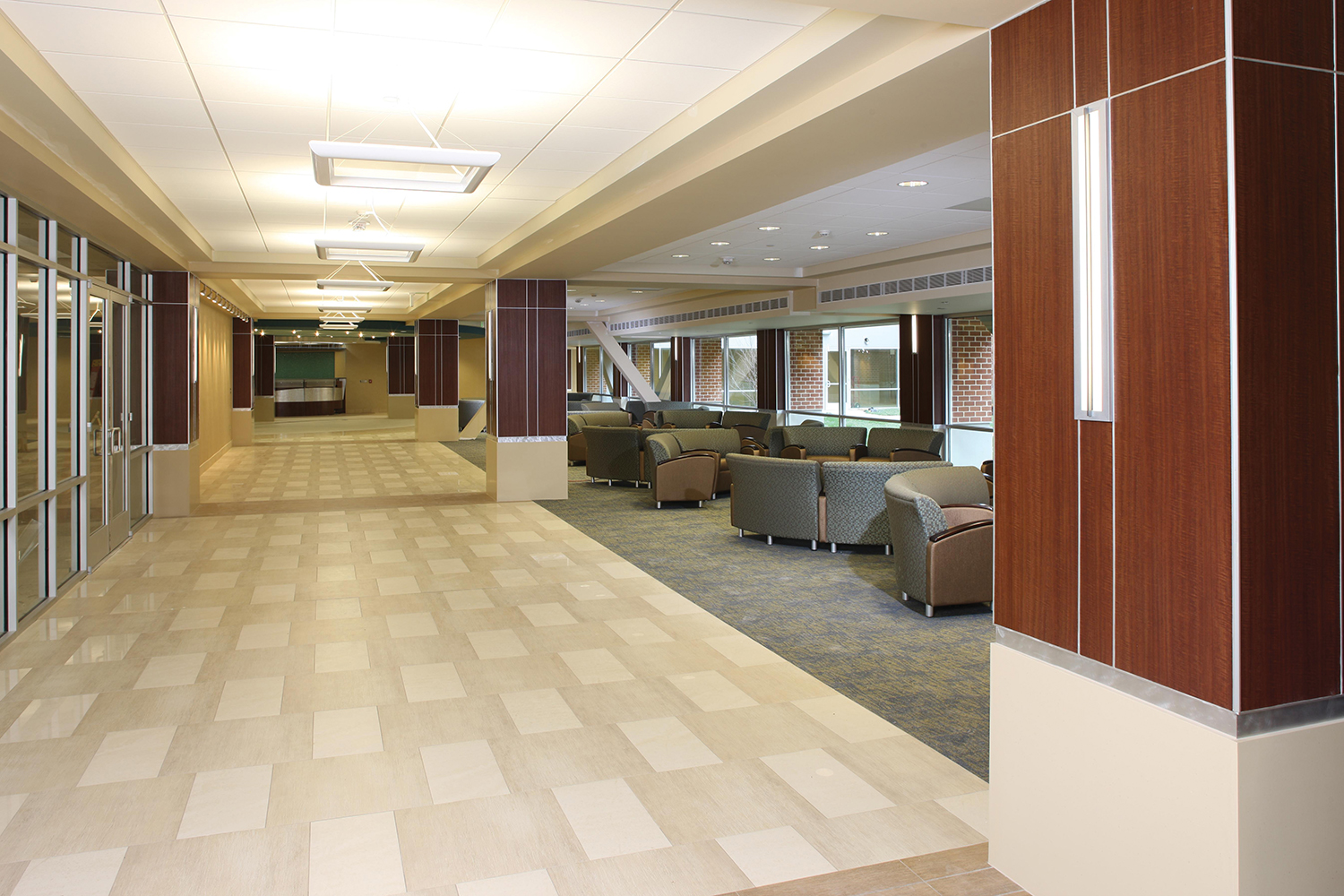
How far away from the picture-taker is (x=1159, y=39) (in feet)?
7.29

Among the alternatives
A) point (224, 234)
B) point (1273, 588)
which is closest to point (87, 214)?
→ point (224, 234)

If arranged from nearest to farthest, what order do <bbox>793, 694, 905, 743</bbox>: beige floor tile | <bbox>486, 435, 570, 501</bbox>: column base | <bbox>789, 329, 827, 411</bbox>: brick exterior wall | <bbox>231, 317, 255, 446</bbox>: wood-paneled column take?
<bbox>793, 694, 905, 743</bbox>: beige floor tile, <bbox>486, 435, 570, 501</bbox>: column base, <bbox>789, 329, 827, 411</bbox>: brick exterior wall, <bbox>231, 317, 255, 446</bbox>: wood-paneled column

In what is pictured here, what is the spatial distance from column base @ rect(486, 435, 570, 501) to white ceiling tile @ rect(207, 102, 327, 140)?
6.19 metres

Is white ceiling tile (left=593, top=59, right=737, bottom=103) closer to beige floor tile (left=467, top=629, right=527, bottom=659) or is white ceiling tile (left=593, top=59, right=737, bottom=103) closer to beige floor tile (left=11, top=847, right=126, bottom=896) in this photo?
beige floor tile (left=467, top=629, right=527, bottom=659)

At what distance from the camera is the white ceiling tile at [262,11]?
142 inches

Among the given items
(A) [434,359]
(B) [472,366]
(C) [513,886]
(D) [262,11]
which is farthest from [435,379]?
(C) [513,886]

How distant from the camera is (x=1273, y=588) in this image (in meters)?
2.14

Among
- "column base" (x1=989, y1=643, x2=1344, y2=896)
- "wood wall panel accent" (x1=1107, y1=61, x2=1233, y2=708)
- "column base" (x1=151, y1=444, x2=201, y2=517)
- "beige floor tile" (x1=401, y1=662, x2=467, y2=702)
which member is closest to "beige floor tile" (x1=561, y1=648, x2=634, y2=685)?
"beige floor tile" (x1=401, y1=662, x2=467, y2=702)

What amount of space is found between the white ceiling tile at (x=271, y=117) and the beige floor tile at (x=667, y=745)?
3.56 m

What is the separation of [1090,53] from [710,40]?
77.7 inches

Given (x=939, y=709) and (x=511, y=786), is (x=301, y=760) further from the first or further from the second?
(x=939, y=709)

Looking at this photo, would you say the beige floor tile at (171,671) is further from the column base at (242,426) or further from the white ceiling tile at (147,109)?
the column base at (242,426)

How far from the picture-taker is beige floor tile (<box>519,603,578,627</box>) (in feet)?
18.8

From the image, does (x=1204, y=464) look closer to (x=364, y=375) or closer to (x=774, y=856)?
(x=774, y=856)
